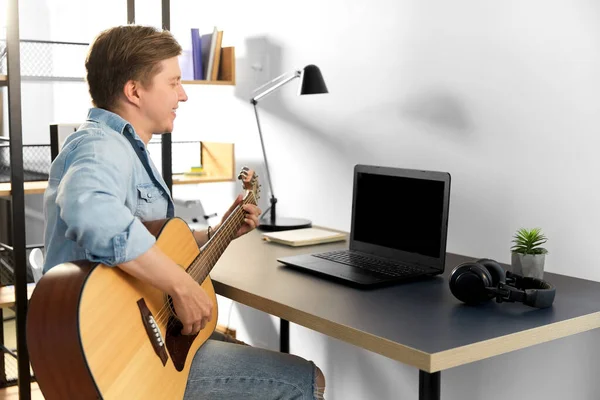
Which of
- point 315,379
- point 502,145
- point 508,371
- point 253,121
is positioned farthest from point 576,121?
point 253,121

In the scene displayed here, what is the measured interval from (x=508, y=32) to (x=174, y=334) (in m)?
1.24

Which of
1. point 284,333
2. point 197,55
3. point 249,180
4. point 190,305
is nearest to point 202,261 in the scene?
point 190,305

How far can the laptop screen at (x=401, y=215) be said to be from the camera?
1873mm

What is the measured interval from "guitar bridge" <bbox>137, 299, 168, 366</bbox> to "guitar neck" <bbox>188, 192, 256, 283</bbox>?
20 centimetres

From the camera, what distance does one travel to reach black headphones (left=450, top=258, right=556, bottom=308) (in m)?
1.54

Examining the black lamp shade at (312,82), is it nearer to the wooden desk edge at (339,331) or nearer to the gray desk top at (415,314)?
the gray desk top at (415,314)

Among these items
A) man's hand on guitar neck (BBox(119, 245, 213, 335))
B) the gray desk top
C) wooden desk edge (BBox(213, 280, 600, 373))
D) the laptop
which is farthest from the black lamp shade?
man's hand on guitar neck (BBox(119, 245, 213, 335))

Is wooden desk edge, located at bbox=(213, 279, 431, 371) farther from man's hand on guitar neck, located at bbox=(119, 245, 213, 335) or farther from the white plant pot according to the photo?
the white plant pot

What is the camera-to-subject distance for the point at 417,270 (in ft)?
6.07

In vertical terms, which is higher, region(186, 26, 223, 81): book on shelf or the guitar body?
region(186, 26, 223, 81): book on shelf

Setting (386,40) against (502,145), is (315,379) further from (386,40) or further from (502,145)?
(386,40)

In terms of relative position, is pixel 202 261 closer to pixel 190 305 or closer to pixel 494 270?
pixel 190 305

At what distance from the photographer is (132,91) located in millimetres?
1642

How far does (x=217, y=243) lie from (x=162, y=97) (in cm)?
36
